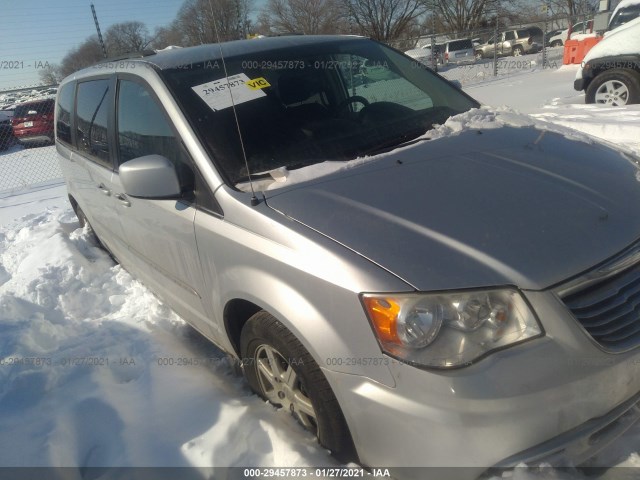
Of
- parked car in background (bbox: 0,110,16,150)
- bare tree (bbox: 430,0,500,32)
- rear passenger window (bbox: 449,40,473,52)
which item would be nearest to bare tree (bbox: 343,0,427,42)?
bare tree (bbox: 430,0,500,32)

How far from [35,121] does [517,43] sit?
1021 inches

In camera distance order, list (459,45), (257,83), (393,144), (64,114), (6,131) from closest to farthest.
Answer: (393,144) < (257,83) < (64,114) < (6,131) < (459,45)

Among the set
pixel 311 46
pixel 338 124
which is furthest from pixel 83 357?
pixel 311 46

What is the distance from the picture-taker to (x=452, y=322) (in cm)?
163

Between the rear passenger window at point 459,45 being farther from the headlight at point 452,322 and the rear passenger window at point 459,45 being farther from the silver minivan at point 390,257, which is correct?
the headlight at point 452,322

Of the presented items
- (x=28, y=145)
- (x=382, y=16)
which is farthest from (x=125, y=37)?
(x=382, y=16)

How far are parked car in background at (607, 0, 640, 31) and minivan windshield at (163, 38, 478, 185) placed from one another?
9997 mm

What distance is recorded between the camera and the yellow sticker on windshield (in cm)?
272

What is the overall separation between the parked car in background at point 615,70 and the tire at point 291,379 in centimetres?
789

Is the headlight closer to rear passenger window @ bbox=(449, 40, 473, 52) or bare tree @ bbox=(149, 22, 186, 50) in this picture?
bare tree @ bbox=(149, 22, 186, 50)

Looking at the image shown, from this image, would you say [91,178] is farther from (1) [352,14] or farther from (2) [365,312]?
(1) [352,14]

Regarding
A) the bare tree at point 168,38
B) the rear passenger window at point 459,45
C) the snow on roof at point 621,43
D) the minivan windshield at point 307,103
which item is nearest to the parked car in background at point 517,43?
the rear passenger window at point 459,45

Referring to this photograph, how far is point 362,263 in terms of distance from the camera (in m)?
1.71

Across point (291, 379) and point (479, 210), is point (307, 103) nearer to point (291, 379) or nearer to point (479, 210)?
point (479, 210)
